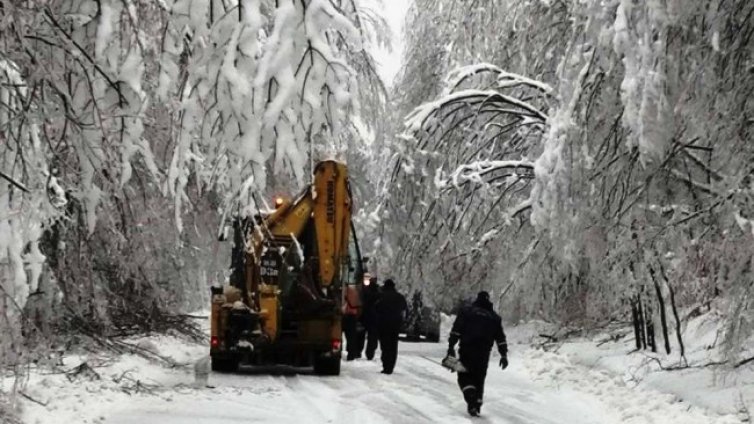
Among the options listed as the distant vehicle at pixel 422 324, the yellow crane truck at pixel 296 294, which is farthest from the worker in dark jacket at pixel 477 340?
the distant vehicle at pixel 422 324

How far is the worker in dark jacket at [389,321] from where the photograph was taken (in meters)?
16.8

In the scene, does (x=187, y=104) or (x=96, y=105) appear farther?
(x=96, y=105)

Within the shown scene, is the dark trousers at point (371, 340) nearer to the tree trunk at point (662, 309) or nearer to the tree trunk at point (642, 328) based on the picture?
the tree trunk at point (642, 328)

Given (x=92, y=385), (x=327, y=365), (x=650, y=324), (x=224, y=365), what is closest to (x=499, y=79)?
(x=650, y=324)

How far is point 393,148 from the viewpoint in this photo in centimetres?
1448

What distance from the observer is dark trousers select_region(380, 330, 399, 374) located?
16750 mm

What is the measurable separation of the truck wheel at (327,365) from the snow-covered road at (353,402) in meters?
0.23

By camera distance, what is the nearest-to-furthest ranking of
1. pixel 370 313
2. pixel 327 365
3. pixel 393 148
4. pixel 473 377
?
pixel 473 377 < pixel 393 148 < pixel 327 365 < pixel 370 313

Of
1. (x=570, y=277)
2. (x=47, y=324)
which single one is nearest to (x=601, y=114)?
(x=47, y=324)

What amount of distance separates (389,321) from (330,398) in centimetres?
433

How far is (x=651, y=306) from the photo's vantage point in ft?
53.4

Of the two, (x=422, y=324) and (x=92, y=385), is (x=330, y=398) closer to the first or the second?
(x=92, y=385)

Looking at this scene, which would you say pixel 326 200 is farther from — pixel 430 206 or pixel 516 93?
pixel 516 93

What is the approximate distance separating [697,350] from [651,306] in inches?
52.5
